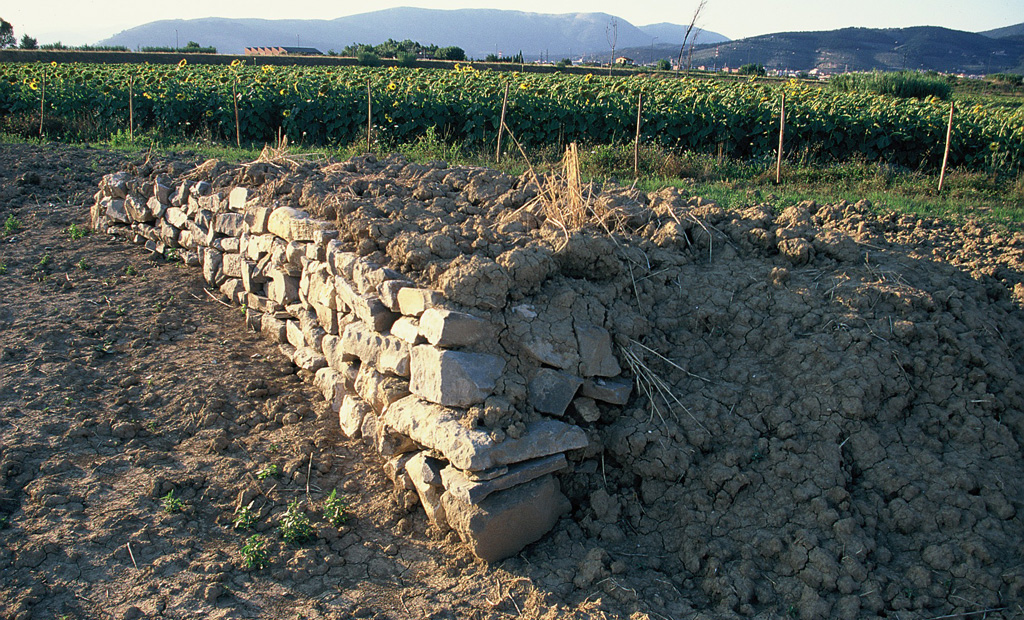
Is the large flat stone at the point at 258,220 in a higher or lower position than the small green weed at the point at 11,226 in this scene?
higher

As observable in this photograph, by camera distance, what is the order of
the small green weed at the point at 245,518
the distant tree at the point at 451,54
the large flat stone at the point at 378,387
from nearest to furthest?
the small green weed at the point at 245,518 → the large flat stone at the point at 378,387 → the distant tree at the point at 451,54

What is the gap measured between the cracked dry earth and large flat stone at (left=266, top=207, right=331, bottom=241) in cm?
16

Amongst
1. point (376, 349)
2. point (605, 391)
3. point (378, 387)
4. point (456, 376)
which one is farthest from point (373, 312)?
point (605, 391)

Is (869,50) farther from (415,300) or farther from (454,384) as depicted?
(454,384)

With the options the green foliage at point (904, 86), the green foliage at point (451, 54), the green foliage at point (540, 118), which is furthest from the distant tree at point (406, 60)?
the green foliage at point (904, 86)

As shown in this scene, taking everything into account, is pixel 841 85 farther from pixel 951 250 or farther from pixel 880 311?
pixel 880 311

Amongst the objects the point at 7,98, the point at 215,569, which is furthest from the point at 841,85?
the point at 215,569

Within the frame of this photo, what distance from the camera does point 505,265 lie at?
175 inches

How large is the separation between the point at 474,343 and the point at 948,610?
108 inches

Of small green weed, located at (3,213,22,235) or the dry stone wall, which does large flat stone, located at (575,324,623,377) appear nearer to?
the dry stone wall

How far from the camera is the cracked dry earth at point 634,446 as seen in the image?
3.51 meters

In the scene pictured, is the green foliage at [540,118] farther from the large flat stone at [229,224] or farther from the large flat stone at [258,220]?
the large flat stone at [258,220]

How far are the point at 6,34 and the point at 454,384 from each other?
54.2 meters

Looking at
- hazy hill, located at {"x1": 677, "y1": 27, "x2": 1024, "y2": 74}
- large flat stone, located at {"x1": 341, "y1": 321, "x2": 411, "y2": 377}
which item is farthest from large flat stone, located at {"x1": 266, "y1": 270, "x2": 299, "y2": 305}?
hazy hill, located at {"x1": 677, "y1": 27, "x2": 1024, "y2": 74}
